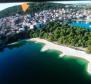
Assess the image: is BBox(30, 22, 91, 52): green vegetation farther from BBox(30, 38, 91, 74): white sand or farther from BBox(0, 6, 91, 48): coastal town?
BBox(0, 6, 91, 48): coastal town

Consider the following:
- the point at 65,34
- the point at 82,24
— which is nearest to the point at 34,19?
the point at 65,34

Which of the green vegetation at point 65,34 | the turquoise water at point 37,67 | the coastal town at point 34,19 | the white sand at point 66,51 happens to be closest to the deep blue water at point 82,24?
the coastal town at point 34,19

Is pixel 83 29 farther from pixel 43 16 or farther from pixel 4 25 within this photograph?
pixel 4 25

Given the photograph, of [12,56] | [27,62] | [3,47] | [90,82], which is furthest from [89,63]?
[3,47]

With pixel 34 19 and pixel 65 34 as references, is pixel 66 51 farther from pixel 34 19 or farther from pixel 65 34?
pixel 34 19

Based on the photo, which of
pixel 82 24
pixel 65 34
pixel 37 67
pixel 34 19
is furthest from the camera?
pixel 34 19

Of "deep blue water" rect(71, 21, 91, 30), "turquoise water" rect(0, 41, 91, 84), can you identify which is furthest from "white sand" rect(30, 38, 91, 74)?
"deep blue water" rect(71, 21, 91, 30)
